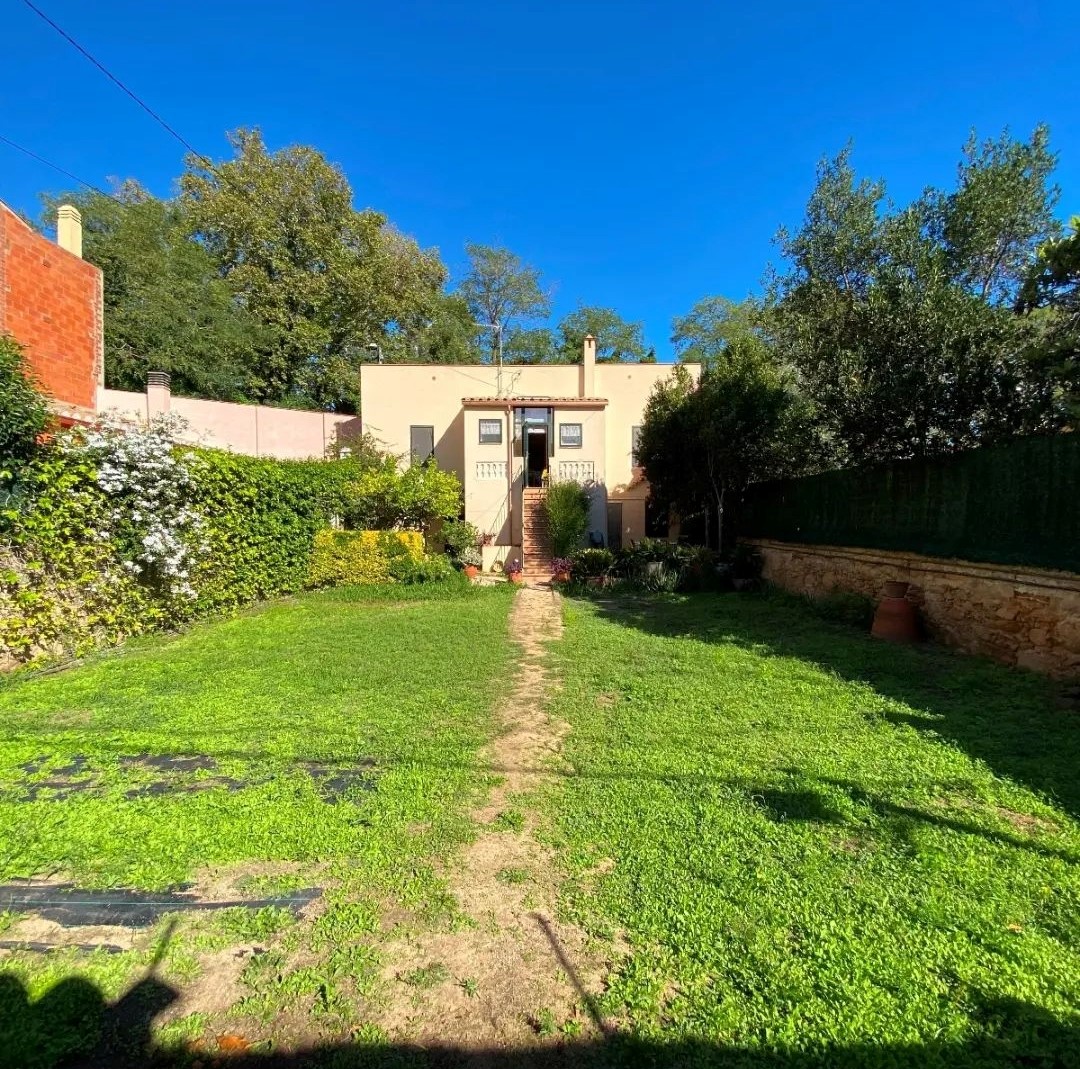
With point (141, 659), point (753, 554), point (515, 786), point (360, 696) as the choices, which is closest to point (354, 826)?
point (515, 786)

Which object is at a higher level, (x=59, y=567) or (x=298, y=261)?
(x=298, y=261)

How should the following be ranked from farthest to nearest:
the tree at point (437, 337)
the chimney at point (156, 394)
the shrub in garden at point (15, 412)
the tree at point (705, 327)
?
the tree at point (705, 327) < the tree at point (437, 337) < the chimney at point (156, 394) < the shrub in garden at point (15, 412)

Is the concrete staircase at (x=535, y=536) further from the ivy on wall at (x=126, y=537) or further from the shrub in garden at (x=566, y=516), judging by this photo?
the ivy on wall at (x=126, y=537)

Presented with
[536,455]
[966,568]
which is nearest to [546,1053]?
[966,568]

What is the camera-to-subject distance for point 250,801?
10.5ft

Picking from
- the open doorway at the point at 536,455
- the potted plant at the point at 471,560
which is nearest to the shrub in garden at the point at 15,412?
the potted plant at the point at 471,560

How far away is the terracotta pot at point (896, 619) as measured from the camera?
24.2ft

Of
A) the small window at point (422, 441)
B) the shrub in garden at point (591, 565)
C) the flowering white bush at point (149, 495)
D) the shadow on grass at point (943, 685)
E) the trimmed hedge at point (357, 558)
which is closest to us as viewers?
the shadow on grass at point (943, 685)

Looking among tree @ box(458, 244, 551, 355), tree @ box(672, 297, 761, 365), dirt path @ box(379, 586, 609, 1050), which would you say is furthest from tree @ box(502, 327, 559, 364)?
dirt path @ box(379, 586, 609, 1050)

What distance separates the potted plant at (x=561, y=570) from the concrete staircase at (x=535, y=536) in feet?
2.02

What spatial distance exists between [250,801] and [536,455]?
15.9m

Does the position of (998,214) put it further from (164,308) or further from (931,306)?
(164,308)

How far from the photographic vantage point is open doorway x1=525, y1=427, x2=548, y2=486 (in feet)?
57.3

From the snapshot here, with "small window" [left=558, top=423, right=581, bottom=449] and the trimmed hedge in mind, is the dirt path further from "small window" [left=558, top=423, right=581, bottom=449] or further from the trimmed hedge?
"small window" [left=558, top=423, right=581, bottom=449]
